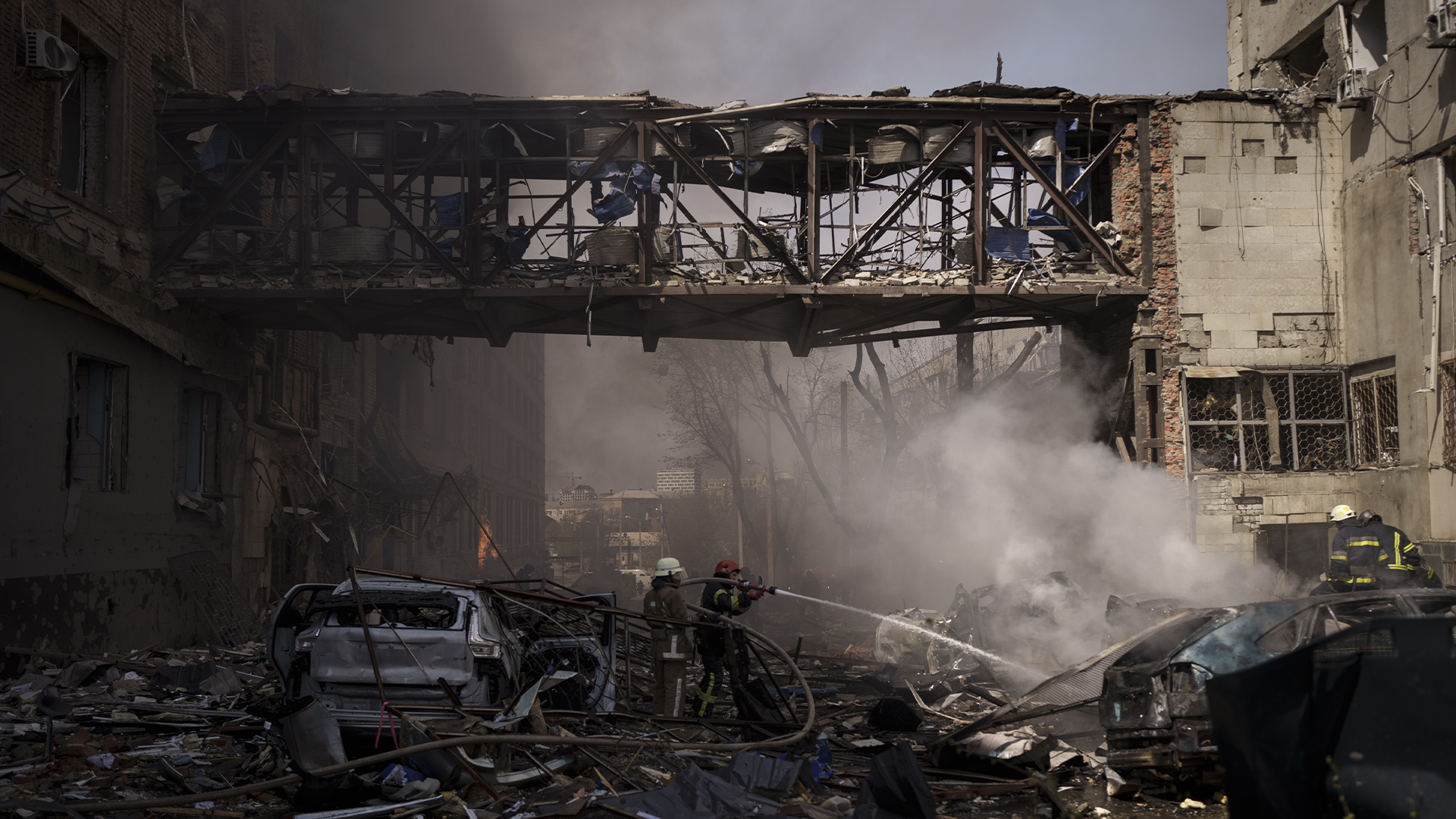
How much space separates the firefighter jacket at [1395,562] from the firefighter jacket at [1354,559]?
43mm

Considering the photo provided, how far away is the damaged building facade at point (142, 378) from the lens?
1054 cm

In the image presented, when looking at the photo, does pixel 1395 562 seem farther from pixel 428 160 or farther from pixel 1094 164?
pixel 428 160

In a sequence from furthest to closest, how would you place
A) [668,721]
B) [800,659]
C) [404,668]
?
[800,659] < [668,721] < [404,668]

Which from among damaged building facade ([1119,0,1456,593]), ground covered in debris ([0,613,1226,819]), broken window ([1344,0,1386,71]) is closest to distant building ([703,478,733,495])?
damaged building facade ([1119,0,1456,593])

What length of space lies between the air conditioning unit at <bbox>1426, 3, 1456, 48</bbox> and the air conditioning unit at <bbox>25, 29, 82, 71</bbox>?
16725 mm

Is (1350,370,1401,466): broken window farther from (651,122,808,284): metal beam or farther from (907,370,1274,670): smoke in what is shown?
(651,122,808,284): metal beam

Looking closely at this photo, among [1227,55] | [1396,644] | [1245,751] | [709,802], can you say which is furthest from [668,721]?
[1227,55]

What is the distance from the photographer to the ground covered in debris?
5707 mm

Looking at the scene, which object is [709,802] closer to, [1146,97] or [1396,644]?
[1396,644]

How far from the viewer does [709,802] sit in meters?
5.80

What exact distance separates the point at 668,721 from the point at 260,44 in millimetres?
15491

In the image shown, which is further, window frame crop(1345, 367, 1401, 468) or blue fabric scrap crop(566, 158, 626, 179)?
blue fabric scrap crop(566, 158, 626, 179)

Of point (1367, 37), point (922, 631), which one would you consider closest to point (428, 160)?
point (922, 631)

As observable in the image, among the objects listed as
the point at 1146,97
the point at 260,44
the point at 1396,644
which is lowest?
the point at 1396,644
